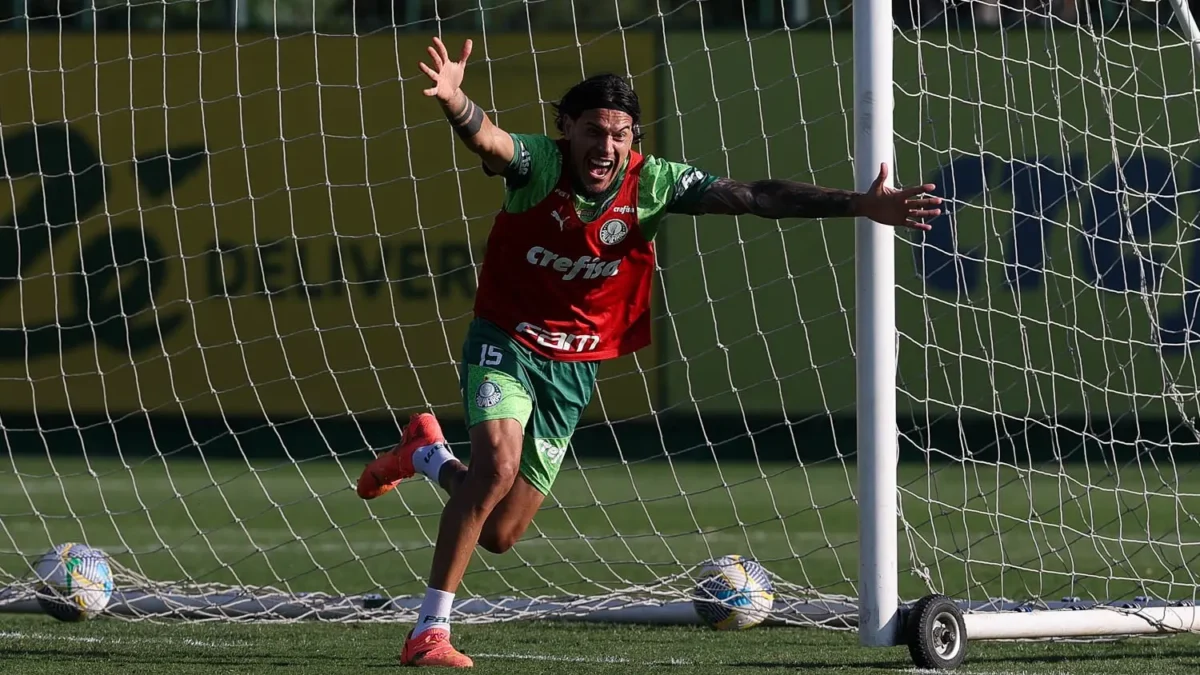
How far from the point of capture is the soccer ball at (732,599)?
5.26 m

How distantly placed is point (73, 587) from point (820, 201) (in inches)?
115

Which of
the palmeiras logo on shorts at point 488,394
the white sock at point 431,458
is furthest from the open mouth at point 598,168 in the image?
the white sock at point 431,458

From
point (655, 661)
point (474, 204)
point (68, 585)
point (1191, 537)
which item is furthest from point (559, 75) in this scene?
point (655, 661)

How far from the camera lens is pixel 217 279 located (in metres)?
12.5

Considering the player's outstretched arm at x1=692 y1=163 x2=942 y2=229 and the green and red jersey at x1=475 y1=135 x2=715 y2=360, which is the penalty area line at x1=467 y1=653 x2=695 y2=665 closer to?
the green and red jersey at x1=475 y1=135 x2=715 y2=360

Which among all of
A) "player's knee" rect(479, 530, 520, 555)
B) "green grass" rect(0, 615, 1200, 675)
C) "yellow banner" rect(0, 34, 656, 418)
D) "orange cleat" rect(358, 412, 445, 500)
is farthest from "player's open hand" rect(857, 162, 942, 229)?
"yellow banner" rect(0, 34, 656, 418)

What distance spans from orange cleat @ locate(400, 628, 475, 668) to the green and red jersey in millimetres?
851

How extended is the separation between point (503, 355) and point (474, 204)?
23.9 feet

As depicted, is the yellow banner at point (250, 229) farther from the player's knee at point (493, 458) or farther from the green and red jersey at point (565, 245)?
the player's knee at point (493, 458)

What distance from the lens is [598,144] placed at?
4395 mm

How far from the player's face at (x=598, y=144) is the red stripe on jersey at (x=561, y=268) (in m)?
0.06

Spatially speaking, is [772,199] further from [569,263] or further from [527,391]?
[527,391]

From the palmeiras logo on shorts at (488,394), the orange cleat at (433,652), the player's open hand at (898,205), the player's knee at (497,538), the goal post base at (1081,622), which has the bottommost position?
the orange cleat at (433,652)

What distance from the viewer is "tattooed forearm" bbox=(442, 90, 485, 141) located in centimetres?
414
